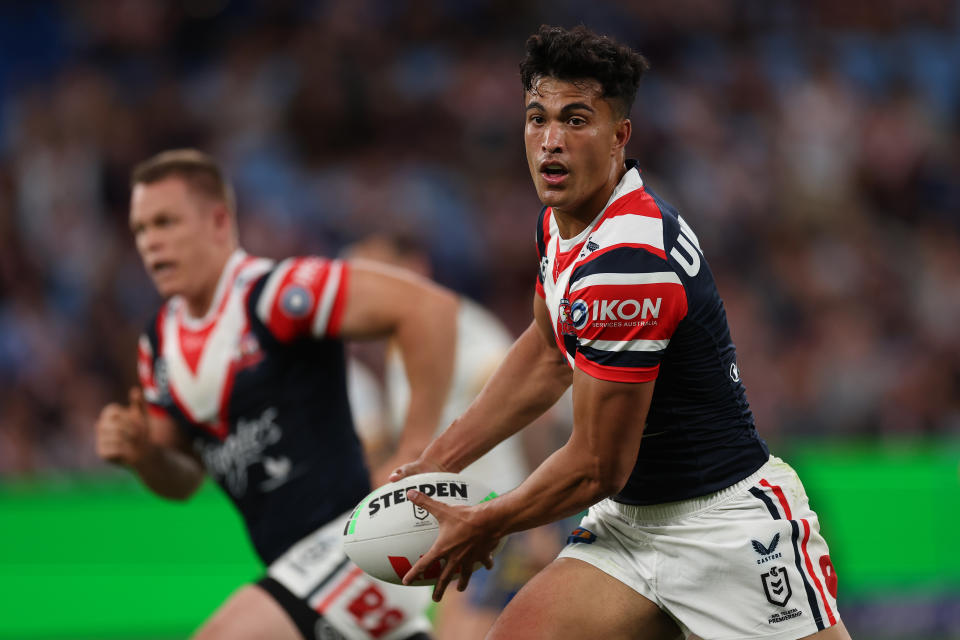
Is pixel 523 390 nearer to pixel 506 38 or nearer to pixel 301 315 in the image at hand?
pixel 301 315

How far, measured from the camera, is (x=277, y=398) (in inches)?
187

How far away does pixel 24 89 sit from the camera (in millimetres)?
13359

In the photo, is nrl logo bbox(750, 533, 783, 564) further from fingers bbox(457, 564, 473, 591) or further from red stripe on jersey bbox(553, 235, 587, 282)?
red stripe on jersey bbox(553, 235, 587, 282)

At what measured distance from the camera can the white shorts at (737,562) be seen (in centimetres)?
362

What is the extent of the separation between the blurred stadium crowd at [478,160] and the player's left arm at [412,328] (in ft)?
22.1

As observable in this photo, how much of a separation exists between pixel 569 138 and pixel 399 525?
1.20 meters

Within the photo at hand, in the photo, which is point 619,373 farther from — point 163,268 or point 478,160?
point 478,160

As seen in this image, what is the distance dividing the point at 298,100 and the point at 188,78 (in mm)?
1361

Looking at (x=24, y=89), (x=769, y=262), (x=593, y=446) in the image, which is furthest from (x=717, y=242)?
(x=593, y=446)

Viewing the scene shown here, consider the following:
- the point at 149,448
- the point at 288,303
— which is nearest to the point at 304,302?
the point at 288,303

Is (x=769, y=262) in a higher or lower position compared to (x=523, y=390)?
lower

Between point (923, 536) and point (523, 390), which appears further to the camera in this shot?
point (923, 536)

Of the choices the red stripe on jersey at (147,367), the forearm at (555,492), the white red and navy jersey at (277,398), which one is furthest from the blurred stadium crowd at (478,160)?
the forearm at (555,492)

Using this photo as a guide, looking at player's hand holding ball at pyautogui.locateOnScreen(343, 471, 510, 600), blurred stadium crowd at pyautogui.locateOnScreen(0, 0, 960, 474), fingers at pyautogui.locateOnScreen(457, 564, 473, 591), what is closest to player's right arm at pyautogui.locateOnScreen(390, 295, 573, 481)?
player's hand holding ball at pyautogui.locateOnScreen(343, 471, 510, 600)
